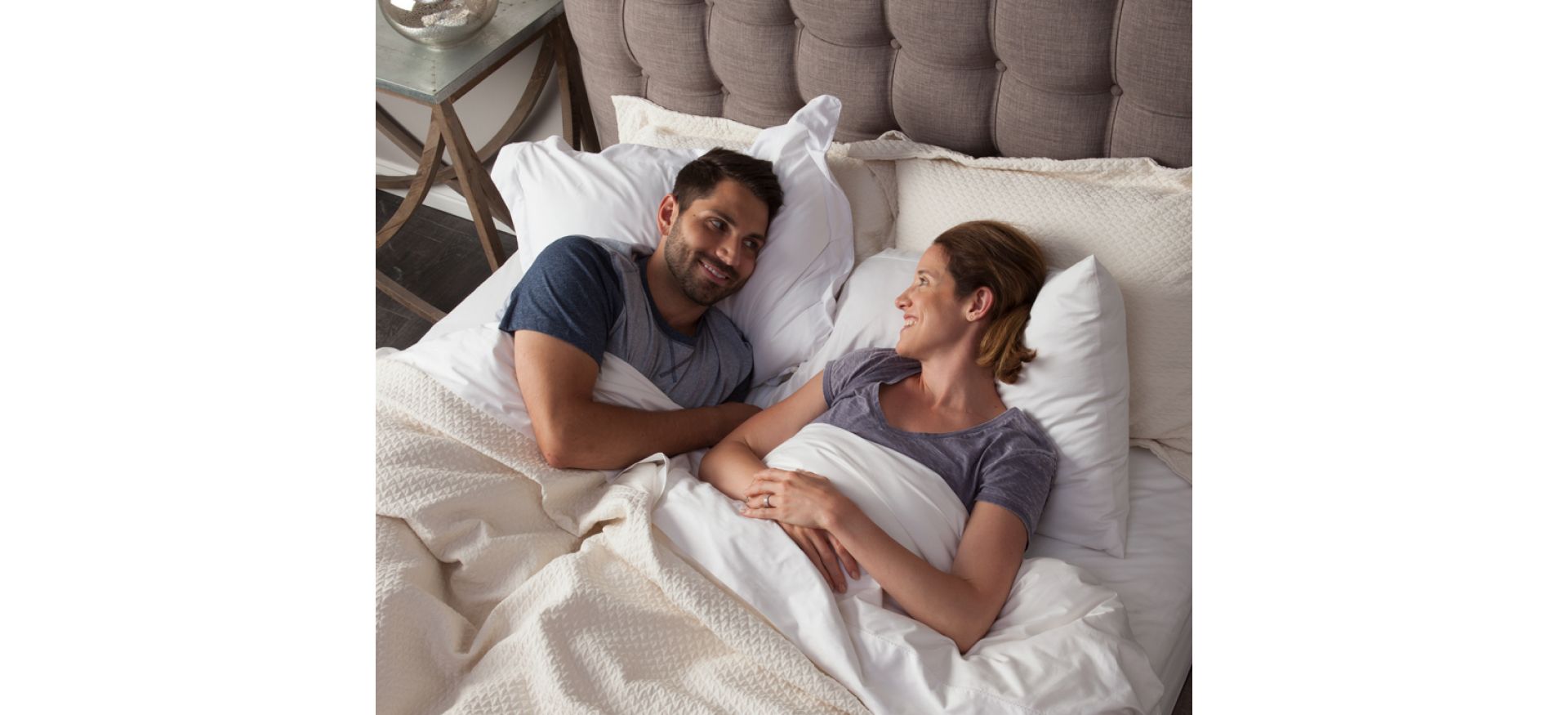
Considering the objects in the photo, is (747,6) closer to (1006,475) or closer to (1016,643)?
(1006,475)

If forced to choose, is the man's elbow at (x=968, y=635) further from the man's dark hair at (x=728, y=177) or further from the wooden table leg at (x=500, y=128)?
the wooden table leg at (x=500, y=128)

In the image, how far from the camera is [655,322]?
5.36 feet

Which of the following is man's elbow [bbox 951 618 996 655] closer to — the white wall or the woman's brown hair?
the woman's brown hair

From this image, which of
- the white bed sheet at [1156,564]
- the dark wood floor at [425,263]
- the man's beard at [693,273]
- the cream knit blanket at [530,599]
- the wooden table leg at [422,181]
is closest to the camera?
the cream knit blanket at [530,599]

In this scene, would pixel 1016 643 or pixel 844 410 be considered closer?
pixel 1016 643

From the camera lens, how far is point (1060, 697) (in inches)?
45.1

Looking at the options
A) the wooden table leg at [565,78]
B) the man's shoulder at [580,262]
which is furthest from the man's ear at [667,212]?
the wooden table leg at [565,78]

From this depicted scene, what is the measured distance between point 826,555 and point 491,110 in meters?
1.78

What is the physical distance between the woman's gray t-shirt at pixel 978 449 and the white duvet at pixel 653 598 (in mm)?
44

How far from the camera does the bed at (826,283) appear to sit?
1.19 metres

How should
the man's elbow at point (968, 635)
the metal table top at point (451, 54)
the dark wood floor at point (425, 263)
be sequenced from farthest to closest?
the dark wood floor at point (425, 263)
the metal table top at point (451, 54)
the man's elbow at point (968, 635)

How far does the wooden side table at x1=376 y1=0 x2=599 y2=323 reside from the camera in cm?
206
